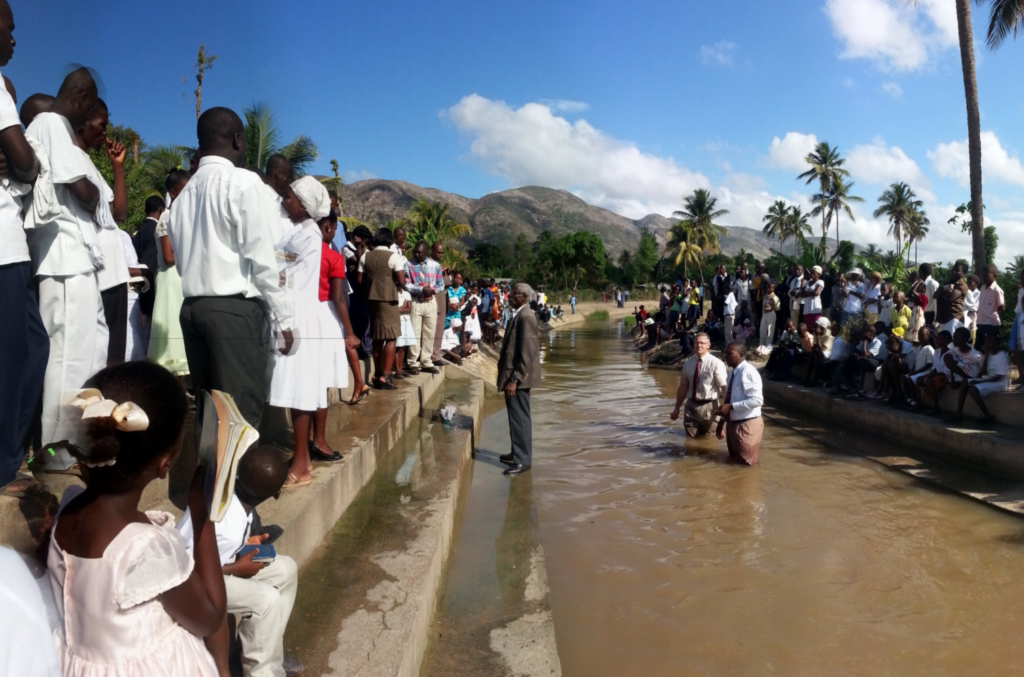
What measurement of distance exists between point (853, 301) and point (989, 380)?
232 inches

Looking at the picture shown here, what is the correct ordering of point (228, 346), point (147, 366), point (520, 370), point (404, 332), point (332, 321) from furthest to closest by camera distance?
point (404, 332)
point (520, 370)
point (332, 321)
point (228, 346)
point (147, 366)

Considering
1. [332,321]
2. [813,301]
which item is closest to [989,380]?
[813,301]

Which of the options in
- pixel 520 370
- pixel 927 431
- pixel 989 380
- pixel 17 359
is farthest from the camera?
pixel 927 431

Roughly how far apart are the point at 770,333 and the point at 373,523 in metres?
13.5

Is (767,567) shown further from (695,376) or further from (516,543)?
(695,376)

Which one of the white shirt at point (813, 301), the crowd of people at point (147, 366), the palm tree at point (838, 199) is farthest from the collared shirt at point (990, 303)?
the palm tree at point (838, 199)

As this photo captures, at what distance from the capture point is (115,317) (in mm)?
3367

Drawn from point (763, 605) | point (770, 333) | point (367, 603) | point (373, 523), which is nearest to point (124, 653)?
point (367, 603)

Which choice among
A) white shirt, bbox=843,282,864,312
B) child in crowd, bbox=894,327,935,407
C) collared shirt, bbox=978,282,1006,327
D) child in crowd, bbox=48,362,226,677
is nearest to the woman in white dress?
child in crowd, bbox=48,362,226,677

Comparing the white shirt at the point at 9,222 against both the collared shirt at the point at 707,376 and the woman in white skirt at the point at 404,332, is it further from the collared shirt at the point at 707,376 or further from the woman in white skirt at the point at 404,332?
the collared shirt at the point at 707,376

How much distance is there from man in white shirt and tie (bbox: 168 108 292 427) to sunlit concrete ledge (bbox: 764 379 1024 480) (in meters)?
7.12

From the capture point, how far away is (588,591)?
15.3 feet

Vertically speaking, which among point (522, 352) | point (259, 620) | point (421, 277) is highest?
point (421, 277)

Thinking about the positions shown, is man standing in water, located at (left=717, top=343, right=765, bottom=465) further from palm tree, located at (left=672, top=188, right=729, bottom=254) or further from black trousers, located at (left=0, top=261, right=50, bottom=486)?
palm tree, located at (left=672, top=188, right=729, bottom=254)
